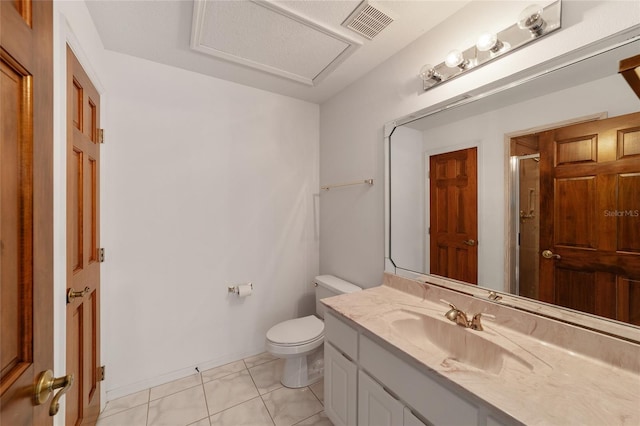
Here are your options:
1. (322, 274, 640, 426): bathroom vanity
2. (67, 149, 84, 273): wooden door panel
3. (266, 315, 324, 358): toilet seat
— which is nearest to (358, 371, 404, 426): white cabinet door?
(322, 274, 640, 426): bathroom vanity

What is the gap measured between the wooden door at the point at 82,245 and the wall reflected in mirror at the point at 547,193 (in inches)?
72.5

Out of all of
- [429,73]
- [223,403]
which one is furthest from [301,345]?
[429,73]

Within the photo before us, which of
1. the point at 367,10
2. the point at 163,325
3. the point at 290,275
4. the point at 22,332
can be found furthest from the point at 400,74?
the point at 163,325

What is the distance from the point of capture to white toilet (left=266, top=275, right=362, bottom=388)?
6.02ft

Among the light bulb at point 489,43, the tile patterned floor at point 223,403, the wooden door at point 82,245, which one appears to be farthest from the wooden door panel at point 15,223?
the light bulb at point 489,43

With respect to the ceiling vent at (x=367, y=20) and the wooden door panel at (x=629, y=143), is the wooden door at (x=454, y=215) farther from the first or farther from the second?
the ceiling vent at (x=367, y=20)

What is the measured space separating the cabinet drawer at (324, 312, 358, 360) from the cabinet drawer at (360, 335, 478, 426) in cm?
6

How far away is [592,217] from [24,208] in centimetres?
174

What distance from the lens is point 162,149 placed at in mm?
1952

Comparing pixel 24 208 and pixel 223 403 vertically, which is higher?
pixel 24 208

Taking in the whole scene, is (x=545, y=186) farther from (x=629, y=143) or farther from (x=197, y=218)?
(x=197, y=218)

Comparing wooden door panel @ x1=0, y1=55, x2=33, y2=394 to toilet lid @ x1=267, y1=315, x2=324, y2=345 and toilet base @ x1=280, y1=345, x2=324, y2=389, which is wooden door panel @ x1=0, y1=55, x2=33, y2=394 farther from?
toilet base @ x1=280, y1=345, x2=324, y2=389

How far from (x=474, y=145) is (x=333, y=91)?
55.4 inches

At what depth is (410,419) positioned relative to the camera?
1.03 meters
